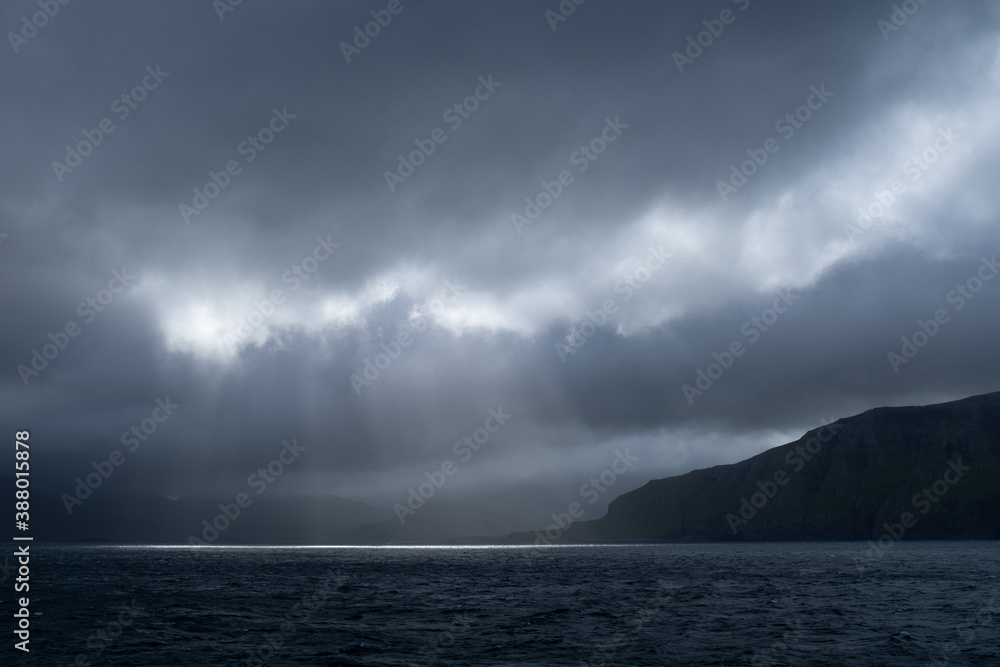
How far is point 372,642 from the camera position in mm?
51625

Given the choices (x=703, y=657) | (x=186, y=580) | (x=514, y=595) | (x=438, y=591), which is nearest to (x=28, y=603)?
(x=186, y=580)

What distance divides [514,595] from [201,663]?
50.4m

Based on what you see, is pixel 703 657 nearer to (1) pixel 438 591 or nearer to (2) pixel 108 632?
(2) pixel 108 632

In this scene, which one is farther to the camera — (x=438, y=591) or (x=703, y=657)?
(x=438, y=591)

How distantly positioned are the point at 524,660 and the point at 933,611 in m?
47.4

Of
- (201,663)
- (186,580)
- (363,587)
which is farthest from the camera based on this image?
(186,580)

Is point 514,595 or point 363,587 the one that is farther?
point 363,587

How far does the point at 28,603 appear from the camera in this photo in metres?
80.0

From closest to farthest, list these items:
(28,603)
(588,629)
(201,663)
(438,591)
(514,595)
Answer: (201,663) < (588,629) < (28,603) < (514,595) < (438,591)

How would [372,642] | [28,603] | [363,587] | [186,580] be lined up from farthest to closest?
[186,580] → [363,587] → [28,603] → [372,642]

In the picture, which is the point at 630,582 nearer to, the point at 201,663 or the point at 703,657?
the point at 703,657

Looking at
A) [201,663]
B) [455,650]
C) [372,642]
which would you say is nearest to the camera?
[201,663]

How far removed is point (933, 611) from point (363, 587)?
2979 inches

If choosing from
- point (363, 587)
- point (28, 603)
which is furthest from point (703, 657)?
point (28, 603)
